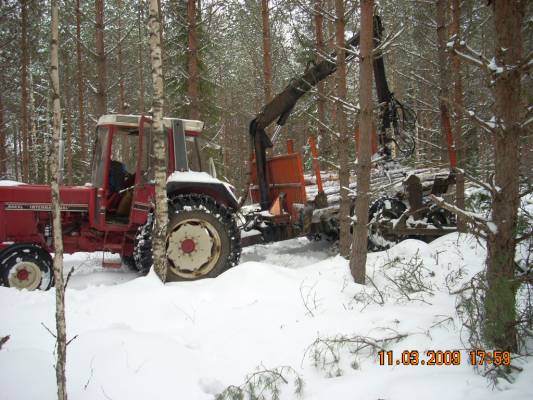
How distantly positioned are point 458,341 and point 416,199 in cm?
422

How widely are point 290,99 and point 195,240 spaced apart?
3.22 m

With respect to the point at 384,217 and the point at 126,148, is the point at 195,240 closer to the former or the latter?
the point at 126,148

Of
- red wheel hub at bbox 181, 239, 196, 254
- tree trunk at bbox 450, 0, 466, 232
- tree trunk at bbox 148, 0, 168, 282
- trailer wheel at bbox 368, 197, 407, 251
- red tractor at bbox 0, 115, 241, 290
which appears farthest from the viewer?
trailer wheel at bbox 368, 197, 407, 251

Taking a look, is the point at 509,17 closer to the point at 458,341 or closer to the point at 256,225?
the point at 458,341

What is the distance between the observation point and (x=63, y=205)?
5734mm

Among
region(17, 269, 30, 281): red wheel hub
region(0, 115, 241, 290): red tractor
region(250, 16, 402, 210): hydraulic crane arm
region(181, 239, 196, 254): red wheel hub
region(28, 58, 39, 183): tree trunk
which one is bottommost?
region(17, 269, 30, 281): red wheel hub

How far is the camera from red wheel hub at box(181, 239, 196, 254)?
18.6 feet

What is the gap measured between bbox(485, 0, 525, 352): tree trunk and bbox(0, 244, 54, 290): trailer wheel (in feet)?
15.9

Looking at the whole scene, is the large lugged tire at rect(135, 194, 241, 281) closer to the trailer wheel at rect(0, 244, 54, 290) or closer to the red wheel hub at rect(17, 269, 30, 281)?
the trailer wheel at rect(0, 244, 54, 290)

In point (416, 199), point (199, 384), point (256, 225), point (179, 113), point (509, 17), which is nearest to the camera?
point (509, 17)

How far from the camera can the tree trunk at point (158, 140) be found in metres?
4.62

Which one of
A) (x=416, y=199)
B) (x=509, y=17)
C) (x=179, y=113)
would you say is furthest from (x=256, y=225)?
(x=179, y=113)

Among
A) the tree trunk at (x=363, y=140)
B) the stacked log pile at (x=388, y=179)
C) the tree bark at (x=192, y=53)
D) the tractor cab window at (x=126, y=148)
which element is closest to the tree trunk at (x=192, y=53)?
the tree bark at (x=192, y=53)

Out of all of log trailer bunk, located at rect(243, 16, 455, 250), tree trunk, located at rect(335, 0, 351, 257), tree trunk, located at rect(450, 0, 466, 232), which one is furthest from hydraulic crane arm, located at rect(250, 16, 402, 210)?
tree trunk, located at rect(450, 0, 466, 232)
